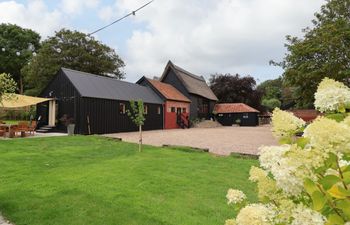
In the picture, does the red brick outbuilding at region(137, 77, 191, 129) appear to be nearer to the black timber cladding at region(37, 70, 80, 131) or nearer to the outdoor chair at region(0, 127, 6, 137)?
the black timber cladding at region(37, 70, 80, 131)

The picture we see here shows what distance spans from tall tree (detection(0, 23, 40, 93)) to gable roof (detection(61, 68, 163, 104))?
2837cm

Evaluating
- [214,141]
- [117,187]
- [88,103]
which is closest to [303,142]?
[117,187]

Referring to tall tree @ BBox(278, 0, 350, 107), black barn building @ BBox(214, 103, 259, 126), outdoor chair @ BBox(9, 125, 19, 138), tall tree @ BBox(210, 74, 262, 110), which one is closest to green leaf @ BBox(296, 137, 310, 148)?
tall tree @ BBox(278, 0, 350, 107)

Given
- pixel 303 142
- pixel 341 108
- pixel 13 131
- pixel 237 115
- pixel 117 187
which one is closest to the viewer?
pixel 303 142

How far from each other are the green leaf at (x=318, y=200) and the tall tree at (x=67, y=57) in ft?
122

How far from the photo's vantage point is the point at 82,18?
37.1 feet

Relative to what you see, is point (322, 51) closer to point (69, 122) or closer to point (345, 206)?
point (69, 122)

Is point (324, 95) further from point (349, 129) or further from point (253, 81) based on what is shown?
point (253, 81)

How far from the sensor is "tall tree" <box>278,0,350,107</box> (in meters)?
16.3

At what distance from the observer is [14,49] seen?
48594 mm

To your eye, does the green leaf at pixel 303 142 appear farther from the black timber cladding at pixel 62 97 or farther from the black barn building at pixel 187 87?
the black barn building at pixel 187 87

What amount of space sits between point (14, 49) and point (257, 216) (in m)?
54.8

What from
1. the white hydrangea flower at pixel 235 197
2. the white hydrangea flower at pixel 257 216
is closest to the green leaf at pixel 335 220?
the white hydrangea flower at pixel 257 216

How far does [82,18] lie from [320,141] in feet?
37.9
